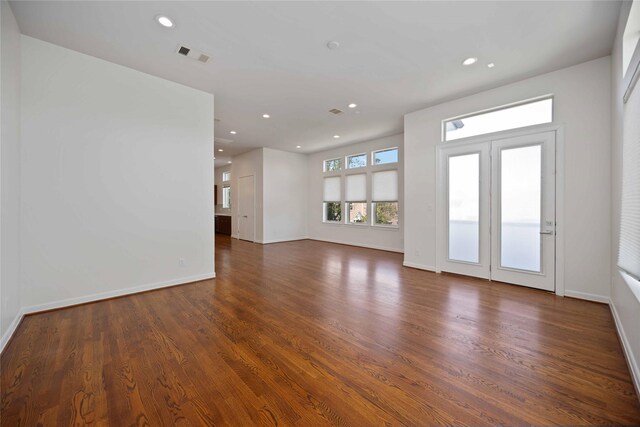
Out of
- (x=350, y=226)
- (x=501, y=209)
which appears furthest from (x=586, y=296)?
(x=350, y=226)

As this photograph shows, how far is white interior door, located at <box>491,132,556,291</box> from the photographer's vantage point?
363 cm

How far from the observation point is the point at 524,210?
384cm

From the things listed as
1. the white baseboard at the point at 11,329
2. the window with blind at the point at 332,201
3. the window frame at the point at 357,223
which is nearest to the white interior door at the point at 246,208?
the window with blind at the point at 332,201

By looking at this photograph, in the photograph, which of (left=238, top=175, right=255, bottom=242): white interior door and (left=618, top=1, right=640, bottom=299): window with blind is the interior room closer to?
(left=618, top=1, right=640, bottom=299): window with blind

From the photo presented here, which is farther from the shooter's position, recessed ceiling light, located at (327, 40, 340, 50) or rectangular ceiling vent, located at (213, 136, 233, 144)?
rectangular ceiling vent, located at (213, 136, 233, 144)

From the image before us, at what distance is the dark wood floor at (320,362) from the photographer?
154 centimetres

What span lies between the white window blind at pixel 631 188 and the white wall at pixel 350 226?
4.29 meters

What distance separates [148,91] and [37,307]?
9.96ft

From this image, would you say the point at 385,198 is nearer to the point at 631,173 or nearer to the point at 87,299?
the point at 631,173

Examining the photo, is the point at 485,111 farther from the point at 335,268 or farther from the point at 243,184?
the point at 243,184

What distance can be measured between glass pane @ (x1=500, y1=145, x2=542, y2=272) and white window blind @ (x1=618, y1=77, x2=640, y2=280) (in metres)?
1.42

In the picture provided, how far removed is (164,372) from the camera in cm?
191

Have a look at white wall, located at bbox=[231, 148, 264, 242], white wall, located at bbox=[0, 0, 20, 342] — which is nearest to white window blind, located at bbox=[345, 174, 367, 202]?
white wall, located at bbox=[231, 148, 264, 242]

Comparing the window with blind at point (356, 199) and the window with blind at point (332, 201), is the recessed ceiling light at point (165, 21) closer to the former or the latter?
the window with blind at point (356, 199)
